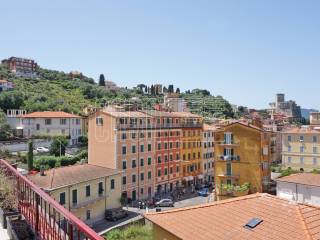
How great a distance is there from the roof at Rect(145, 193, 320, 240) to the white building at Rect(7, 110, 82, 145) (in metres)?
45.6

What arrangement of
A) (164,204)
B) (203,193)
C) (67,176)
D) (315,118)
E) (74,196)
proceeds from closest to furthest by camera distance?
(74,196) → (67,176) → (164,204) → (203,193) → (315,118)

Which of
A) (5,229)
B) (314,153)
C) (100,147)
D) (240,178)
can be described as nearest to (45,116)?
(100,147)

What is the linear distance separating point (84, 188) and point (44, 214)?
26423mm

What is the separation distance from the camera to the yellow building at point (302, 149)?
175 ft

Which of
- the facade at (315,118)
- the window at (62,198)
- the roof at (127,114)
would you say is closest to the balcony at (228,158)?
the roof at (127,114)

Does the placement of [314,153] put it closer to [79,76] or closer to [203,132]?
[203,132]

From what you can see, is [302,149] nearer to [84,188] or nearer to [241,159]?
[241,159]

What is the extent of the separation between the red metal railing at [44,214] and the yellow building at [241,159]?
30.9 m

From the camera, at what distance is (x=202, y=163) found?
53344mm

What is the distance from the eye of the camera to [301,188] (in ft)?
101

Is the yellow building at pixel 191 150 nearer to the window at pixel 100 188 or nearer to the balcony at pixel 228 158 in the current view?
the balcony at pixel 228 158

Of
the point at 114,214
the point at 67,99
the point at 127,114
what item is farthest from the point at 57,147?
the point at 67,99

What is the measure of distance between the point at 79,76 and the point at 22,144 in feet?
286

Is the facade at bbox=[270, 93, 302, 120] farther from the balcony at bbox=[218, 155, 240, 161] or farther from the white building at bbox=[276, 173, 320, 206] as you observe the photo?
the white building at bbox=[276, 173, 320, 206]
